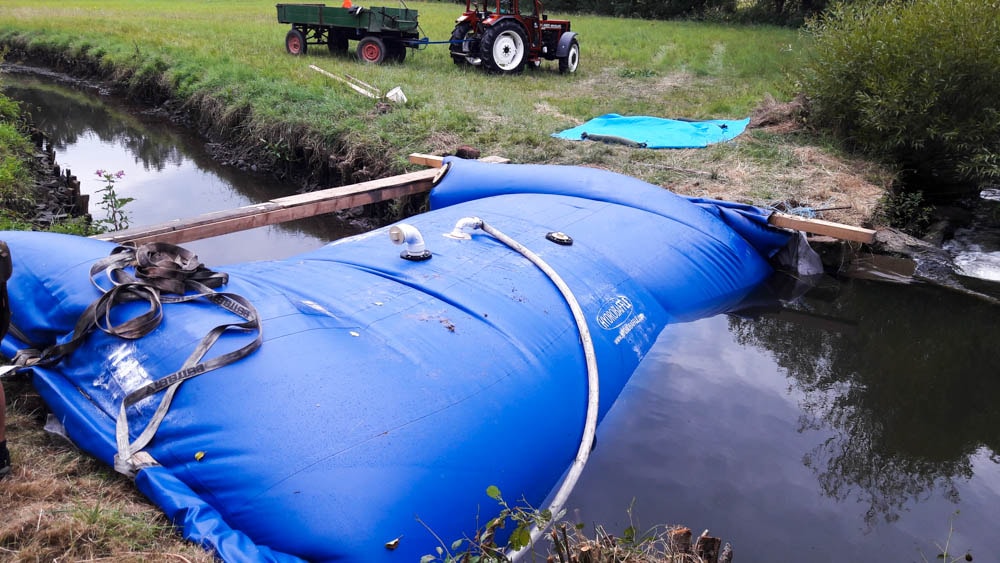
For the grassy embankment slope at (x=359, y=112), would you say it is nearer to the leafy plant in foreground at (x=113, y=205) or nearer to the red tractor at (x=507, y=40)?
the red tractor at (x=507, y=40)

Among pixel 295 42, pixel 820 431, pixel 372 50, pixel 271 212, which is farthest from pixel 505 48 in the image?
pixel 820 431

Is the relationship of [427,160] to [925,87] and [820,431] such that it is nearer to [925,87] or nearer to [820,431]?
[820,431]

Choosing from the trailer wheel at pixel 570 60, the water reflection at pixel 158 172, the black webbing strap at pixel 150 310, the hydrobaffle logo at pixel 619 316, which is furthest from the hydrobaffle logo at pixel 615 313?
the trailer wheel at pixel 570 60

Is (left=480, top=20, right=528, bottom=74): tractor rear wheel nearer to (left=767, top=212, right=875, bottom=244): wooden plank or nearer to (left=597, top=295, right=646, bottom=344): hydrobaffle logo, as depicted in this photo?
(left=767, top=212, right=875, bottom=244): wooden plank

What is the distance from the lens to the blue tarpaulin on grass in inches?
309

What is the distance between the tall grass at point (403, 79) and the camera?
7.75 metres

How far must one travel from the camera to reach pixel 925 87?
22.6ft

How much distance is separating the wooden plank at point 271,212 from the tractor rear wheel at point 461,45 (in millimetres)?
6465

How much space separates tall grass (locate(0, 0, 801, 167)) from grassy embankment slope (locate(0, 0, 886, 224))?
2 centimetres

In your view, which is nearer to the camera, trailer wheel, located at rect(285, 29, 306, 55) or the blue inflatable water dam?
the blue inflatable water dam

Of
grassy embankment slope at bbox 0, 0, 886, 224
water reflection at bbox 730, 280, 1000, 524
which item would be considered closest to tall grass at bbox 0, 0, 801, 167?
grassy embankment slope at bbox 0, 0, 886, 224

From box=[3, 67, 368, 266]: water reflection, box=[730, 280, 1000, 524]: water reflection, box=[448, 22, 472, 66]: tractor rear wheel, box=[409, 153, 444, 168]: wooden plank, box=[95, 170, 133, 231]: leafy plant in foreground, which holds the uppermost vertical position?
box=[448, 22, 472, 66]: tractor rear wheel

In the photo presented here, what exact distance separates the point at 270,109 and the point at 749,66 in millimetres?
9316

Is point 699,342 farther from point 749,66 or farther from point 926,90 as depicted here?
point 749,66
